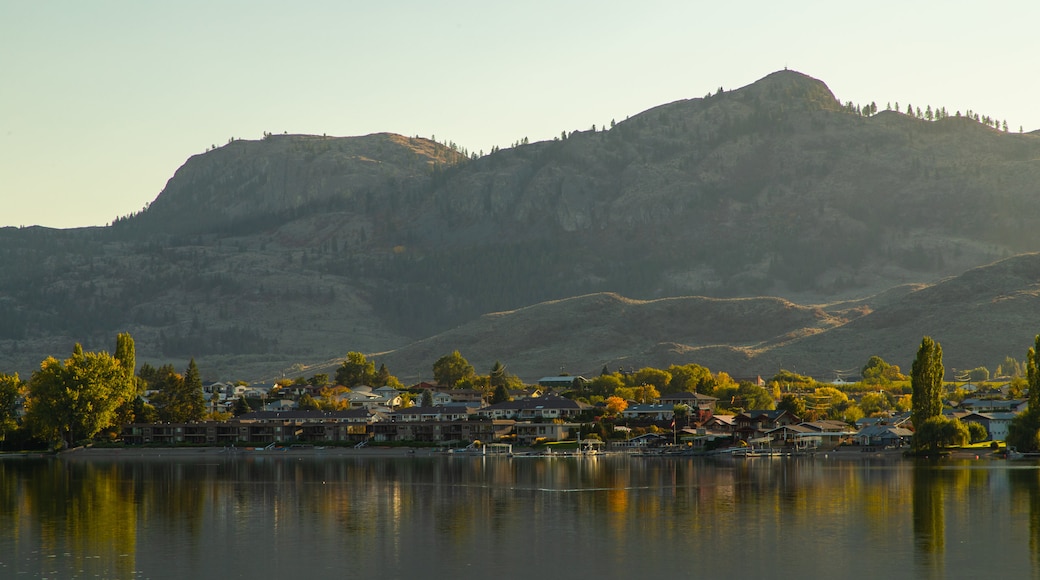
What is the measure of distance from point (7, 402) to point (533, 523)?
113 metres

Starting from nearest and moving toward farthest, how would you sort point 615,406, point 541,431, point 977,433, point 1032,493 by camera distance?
point 1032,493 → point 977,433 → point 541,431 → point 615,406

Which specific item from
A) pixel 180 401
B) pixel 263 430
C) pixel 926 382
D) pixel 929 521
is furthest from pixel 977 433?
pixel 180 401

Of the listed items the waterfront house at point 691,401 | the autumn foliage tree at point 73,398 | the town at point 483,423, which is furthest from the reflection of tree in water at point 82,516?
the waterfront house at point 691,401

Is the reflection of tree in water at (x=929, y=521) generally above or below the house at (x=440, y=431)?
below

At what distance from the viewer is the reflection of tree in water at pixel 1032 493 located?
2516 inches

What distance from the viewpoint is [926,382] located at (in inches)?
5458

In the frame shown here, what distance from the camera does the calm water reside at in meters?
61.1

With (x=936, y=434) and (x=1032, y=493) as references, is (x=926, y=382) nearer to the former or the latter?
(x=936, y=434)

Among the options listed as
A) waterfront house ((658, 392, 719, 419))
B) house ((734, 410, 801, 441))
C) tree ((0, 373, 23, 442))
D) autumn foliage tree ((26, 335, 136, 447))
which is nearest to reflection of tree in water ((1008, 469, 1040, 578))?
house ((734, 410, 801, 441))

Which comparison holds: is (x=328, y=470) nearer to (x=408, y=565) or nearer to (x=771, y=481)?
(x=771, y=481)

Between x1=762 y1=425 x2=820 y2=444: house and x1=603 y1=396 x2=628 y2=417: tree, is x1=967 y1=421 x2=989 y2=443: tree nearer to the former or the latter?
x1=762 y1=425 x2=820 y2=444: house

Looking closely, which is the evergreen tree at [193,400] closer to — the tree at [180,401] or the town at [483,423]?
Result: the tree at [180,401]

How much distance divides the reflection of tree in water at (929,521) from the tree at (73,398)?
351ft

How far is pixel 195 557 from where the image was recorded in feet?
214
